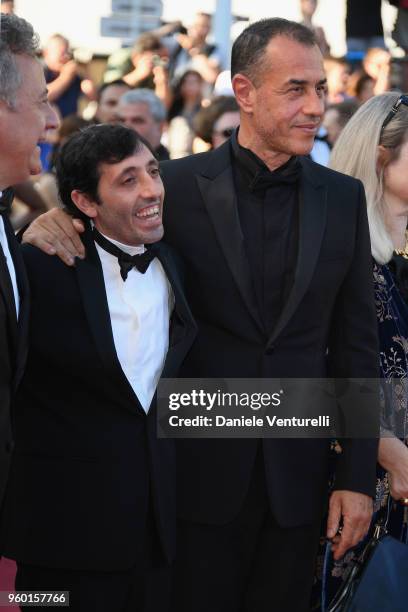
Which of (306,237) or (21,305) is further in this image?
(306,237)

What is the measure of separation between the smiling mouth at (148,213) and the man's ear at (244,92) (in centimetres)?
50

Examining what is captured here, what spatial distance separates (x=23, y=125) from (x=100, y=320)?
58 centimetres

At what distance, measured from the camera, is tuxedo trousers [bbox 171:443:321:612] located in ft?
11.1

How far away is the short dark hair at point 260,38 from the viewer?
3.51m

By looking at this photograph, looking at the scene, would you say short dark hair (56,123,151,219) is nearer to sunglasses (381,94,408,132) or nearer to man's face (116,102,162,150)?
sunglasses (381,94,408,132)

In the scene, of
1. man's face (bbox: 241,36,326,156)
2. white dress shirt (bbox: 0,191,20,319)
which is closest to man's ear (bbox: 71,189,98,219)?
white dress shirt (bbox: 0,191,20,319)

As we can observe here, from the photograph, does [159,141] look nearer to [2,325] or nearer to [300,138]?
[300,138]

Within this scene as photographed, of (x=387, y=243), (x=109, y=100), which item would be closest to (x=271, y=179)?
(x=387, y=243)

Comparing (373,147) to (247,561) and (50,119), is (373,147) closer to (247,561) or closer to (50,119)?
(50,119)

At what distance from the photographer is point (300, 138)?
3.41 meters

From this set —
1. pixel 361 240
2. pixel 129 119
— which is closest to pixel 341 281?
pixel 361 240

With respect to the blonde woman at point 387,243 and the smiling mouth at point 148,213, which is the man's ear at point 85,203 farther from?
the blonde woman at point 387,243

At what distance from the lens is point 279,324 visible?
10.9 ft

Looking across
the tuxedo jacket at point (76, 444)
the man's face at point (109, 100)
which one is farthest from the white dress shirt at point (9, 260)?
the man's face at point (109, 100)
